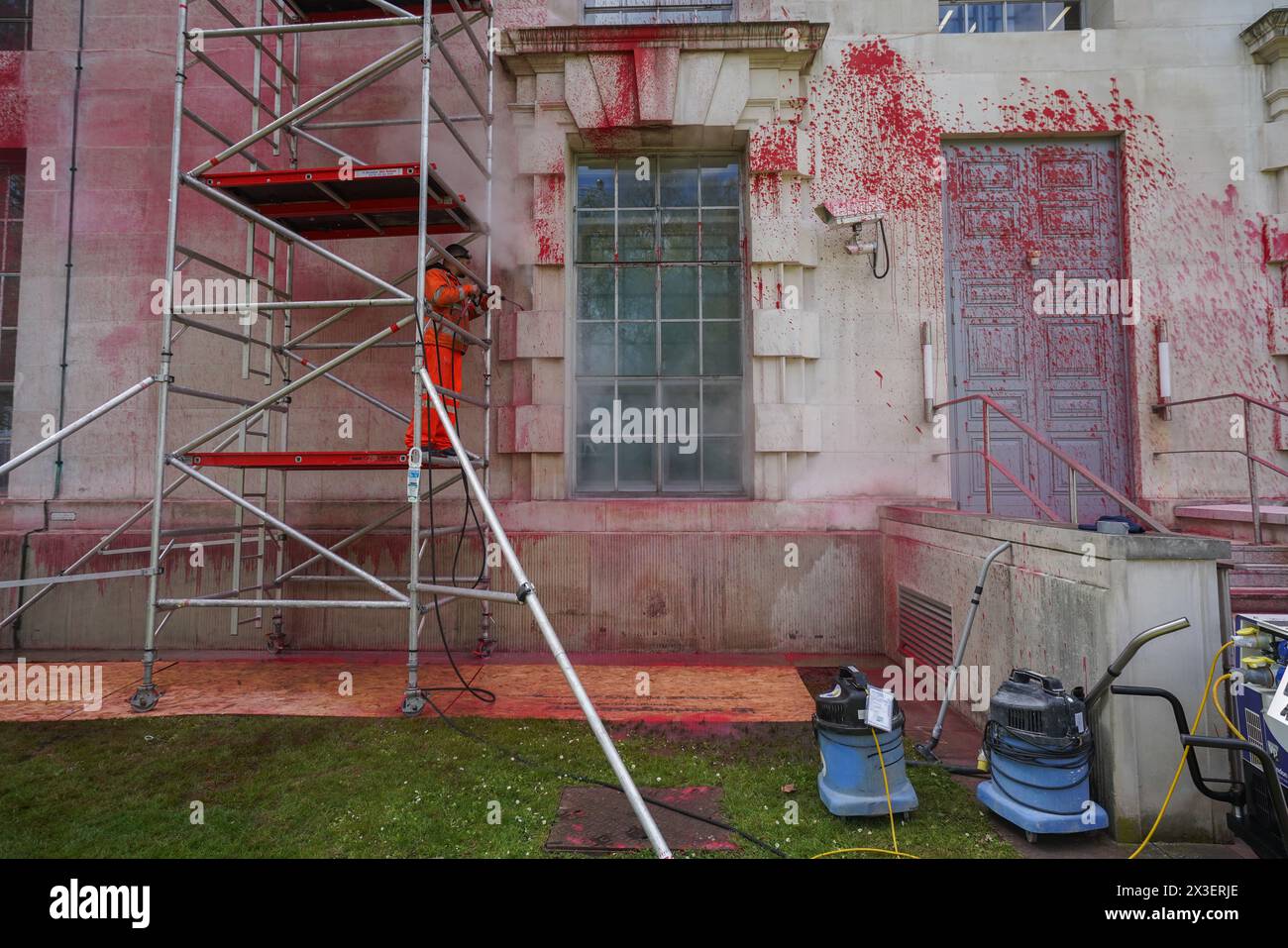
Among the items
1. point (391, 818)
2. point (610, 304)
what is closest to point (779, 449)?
point (610, 304)

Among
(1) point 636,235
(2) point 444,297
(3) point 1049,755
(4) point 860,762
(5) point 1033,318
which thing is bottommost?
(4) point 860,762

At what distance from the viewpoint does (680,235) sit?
717 centimetres

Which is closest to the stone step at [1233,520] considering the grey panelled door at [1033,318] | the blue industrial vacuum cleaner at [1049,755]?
the grey panelled door at [1033,318]

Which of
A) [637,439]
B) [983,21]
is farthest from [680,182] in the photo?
[983,21]

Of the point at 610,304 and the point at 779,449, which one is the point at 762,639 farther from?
the point at 610,304

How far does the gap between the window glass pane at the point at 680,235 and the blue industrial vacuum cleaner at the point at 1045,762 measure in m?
5.59

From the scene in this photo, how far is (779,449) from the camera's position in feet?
21.9

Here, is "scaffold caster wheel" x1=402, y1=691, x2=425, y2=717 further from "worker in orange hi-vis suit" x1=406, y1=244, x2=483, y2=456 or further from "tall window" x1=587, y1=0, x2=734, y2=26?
"tall window" x1=587, y1=0, x2=734, y2=26

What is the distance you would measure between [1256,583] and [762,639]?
3812mm

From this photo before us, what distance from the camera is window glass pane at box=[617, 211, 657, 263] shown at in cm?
716

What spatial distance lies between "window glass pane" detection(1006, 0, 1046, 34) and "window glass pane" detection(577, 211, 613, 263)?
17.0 ft

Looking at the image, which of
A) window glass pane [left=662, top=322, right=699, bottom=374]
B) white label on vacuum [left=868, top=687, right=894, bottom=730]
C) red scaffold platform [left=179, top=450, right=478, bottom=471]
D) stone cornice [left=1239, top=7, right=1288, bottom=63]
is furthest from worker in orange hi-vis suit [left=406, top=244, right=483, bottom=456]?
stone cornice [left=1239, top=7, right=1288, bottom=63]

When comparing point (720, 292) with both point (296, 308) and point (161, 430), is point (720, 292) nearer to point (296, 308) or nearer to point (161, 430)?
point (296, 308)

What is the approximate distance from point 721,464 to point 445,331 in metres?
3.25
